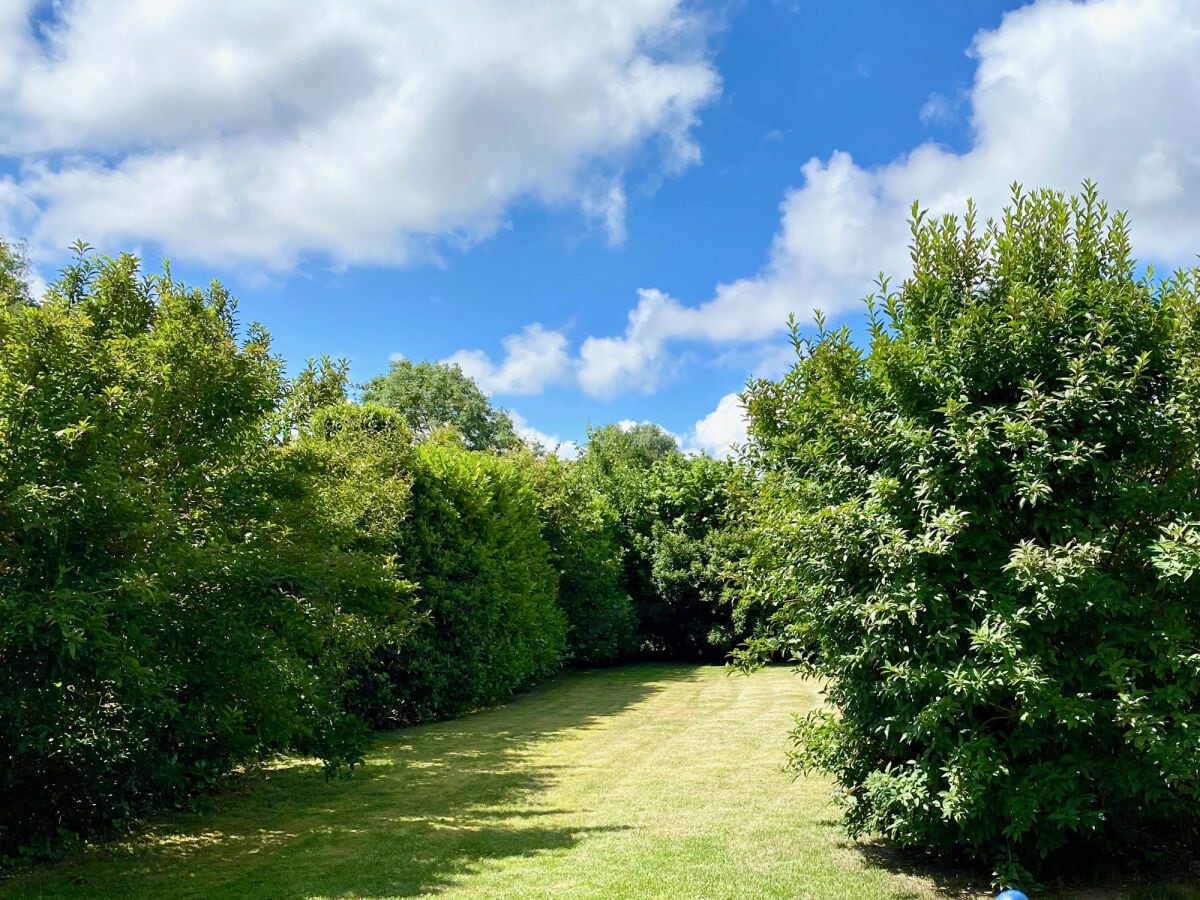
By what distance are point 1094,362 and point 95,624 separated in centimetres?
624

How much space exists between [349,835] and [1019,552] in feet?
19.1

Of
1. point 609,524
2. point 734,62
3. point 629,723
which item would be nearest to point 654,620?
point 609,524

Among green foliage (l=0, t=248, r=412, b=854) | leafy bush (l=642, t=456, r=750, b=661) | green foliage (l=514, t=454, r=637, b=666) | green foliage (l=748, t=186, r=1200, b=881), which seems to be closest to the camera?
green foliage (l=748, t=186, r=1200, b=881)

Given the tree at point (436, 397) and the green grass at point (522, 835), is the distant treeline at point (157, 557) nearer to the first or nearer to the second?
the green grass at point (522, 835)

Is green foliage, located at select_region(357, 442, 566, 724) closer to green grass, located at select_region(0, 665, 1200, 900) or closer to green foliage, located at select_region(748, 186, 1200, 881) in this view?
green grass, located at select_region(0, 665, 1200, 900)

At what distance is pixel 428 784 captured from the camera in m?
8.64

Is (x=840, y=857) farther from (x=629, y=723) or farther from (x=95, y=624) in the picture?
(x=629, y=723)

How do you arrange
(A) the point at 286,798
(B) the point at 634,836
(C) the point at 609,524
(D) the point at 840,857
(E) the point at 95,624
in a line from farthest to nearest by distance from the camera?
1. (C) the point at 609,524
2. (A) the point at 286,798
3. (B) the point at 634,836
4. (D) the point at 840,857
5. (E) the point at 95,624

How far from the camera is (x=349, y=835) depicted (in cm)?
661

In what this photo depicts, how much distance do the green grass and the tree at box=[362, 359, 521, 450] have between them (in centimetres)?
3010

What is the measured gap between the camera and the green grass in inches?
203

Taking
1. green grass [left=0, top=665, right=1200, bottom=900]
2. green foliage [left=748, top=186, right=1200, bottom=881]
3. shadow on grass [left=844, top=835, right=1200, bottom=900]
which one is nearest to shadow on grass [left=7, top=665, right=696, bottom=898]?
green grass [left=0, top=665, right=1200, bottom=900]

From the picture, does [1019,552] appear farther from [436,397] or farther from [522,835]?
[436,397]

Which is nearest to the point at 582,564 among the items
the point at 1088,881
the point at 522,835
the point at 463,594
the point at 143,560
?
the point at 463,594
